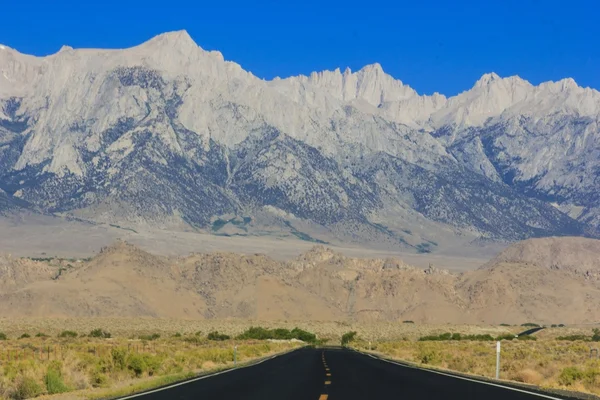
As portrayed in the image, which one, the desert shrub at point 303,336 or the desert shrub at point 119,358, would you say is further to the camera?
the desert shrub at point 303,336

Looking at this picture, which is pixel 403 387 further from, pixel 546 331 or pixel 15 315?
pixel 15 315

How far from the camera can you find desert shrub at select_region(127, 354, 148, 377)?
3900cm

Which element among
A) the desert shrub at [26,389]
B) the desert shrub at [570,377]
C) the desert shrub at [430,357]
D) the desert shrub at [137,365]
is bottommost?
the desert shrub at [26,389]

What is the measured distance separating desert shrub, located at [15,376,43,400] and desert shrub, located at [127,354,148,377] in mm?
10558

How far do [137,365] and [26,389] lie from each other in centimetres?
1126

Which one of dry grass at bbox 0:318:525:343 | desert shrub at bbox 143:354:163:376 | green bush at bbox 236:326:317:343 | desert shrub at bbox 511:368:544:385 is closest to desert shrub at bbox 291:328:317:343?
green bush at bbox 236:326:317:343

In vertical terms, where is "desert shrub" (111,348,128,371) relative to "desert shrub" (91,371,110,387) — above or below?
above

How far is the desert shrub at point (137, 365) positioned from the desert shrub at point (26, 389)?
416 inches

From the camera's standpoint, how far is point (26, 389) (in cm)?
2797

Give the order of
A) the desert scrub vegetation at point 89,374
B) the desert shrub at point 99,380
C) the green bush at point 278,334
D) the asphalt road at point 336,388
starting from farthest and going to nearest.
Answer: the green bush at point 278,334 < the desert shrub at point 99,380 < the desert scrub vegetation at point 89,374 < the asphalt road at point 336,388

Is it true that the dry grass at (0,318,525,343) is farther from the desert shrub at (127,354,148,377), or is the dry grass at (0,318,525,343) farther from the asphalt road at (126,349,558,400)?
the asphalt road at (126,349,558,400)

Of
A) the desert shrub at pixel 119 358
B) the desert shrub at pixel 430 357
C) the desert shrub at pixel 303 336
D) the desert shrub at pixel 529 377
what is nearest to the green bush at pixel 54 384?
the desert shrub at pixel 119 358

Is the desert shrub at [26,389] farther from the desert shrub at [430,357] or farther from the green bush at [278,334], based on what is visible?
the green bush at [278,334]

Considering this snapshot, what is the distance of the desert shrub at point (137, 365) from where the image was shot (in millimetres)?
39000
